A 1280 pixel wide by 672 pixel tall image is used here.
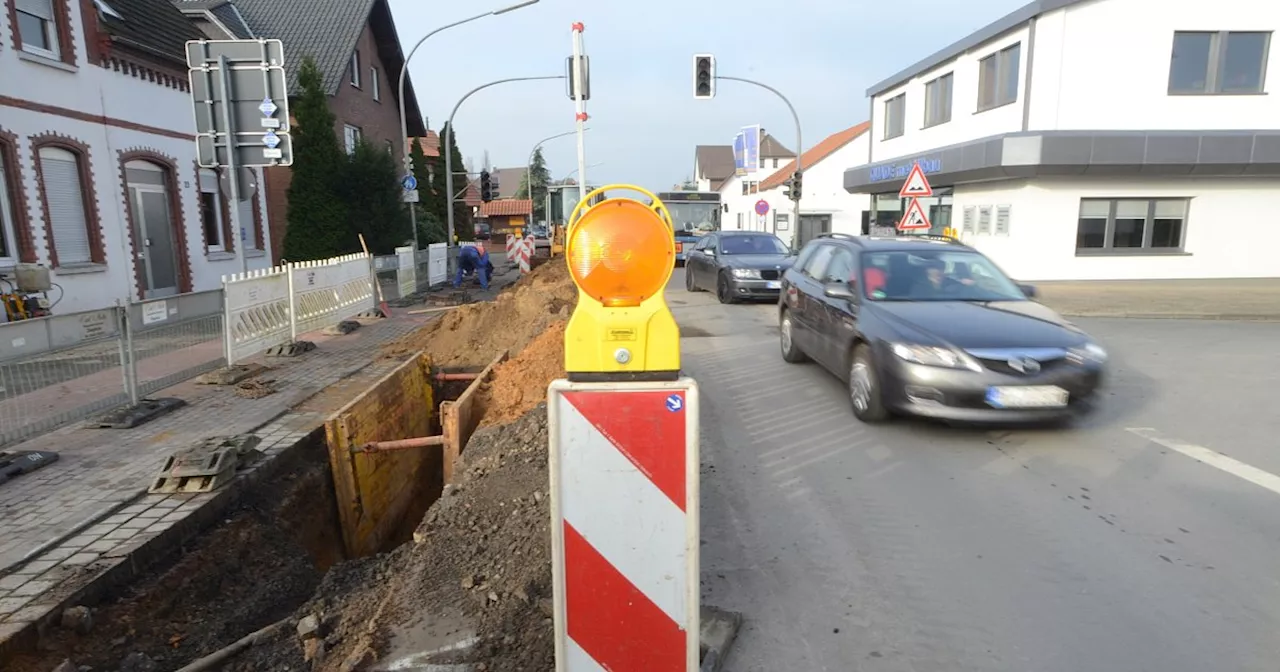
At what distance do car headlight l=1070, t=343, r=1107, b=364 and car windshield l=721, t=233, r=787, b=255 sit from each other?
36.0 ft

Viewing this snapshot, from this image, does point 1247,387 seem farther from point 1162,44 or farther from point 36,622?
point 1162,44

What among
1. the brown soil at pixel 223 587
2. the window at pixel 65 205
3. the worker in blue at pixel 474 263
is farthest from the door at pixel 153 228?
the brown soil at pixel 223 587

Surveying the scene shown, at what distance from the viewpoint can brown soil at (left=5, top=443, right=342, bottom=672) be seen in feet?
11.6

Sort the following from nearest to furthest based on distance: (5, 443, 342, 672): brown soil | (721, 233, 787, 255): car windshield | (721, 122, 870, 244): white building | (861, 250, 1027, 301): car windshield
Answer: (5, 443, 342, 672): brown soil → (861, 250, 1027, 301): car windshield → (721, 233, 787, 255): car windshield → (721, 122, 870, 244): white building

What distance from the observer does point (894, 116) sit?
90.4 ft

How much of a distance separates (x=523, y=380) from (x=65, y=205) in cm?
1038

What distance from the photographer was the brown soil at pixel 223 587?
354cm

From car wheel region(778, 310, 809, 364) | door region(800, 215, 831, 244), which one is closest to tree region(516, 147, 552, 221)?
door region(800, 215, 831, 244)

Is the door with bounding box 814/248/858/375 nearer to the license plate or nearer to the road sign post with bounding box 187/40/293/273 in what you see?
the license plate

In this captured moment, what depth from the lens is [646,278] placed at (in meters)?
2.17

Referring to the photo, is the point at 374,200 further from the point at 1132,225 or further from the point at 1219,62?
the point at 1219,62

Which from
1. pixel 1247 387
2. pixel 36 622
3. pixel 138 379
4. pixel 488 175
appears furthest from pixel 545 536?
pixel 488 175

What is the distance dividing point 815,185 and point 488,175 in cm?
2178

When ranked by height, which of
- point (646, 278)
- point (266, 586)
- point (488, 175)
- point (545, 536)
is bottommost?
point (266, 586)
